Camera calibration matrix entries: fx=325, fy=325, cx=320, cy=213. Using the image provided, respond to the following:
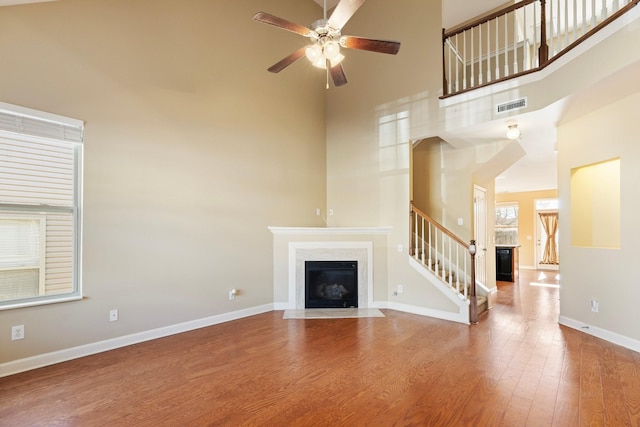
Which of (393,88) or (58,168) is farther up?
(393,88)

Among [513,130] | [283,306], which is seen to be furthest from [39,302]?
[513,130]

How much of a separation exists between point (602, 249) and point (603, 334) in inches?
39.7

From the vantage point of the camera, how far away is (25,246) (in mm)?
3119

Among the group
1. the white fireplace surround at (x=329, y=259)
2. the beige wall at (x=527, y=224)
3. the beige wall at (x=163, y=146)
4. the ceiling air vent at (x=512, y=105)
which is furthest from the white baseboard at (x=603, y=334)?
the beige wall at (x=527, y=224)

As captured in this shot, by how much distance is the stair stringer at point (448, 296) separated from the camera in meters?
4.59

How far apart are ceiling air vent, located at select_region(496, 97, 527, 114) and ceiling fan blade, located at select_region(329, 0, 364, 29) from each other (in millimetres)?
2536

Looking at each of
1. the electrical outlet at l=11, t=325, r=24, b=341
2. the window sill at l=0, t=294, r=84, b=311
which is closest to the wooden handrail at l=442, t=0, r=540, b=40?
the window sill at l=0, t=294, r=84, b=311

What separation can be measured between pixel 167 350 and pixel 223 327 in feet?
2.90

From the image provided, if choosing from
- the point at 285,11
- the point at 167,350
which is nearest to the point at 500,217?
the point at 285,11

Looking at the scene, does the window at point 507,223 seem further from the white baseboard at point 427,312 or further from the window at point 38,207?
the window at point 38,207

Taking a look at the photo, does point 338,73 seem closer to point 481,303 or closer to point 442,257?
point 442,257

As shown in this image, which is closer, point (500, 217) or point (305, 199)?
point (305, 199)

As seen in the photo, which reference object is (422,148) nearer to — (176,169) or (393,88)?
(393,88)

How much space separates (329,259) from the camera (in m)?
5.40
